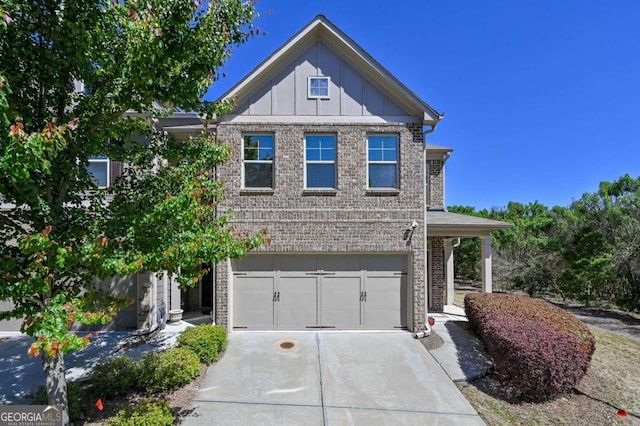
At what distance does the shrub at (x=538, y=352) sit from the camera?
562cm

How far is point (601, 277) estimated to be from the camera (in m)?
12.5

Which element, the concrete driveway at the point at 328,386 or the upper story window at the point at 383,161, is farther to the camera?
the upper story window at the point at 383,161

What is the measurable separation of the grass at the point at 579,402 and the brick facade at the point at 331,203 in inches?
112

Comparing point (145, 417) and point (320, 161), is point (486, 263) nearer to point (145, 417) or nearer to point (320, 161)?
point (320, 161)

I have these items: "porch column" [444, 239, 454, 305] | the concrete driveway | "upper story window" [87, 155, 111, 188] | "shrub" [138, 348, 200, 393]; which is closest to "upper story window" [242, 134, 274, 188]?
"upper story window" [87, 155, 111, 188]

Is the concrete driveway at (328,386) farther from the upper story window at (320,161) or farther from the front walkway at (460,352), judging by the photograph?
the upper story window at (320,161)

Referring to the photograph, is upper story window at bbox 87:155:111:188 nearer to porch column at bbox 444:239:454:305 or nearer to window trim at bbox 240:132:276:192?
window trim at bbox 240:132:276:192

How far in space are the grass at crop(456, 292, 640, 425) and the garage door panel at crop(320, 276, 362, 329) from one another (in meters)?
3.20

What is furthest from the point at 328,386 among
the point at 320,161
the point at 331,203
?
the point at 320,161

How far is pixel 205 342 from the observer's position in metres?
6.86

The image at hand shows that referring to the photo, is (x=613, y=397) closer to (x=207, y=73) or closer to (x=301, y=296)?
(x=301, y=296)

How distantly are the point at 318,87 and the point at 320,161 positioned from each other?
2.10m

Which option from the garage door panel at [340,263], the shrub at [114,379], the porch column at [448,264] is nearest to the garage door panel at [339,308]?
the garage door panel at [340,263]

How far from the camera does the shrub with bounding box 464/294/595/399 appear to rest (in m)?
5.62
